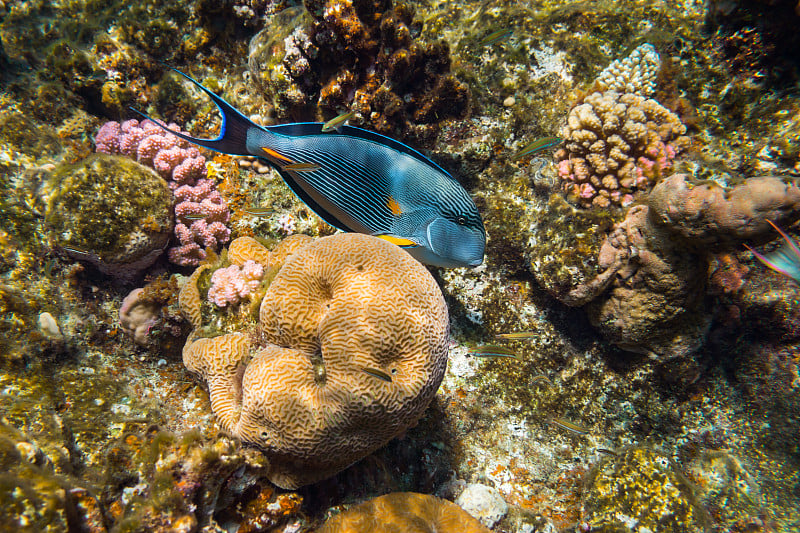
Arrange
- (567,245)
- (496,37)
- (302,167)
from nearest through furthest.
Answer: (302,167) < (567,245) < (496,37)

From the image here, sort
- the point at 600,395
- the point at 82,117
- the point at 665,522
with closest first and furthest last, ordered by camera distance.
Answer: the point at 665,522, the point at 600,395, the point at 82,117

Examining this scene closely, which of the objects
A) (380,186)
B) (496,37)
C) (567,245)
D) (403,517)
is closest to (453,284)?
(567,245)

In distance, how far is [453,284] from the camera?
3631 millimetres

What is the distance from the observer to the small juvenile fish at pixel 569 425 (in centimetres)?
308

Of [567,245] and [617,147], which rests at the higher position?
[617,147]

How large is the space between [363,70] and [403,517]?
13.0ft

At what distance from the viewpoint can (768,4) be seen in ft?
10.6

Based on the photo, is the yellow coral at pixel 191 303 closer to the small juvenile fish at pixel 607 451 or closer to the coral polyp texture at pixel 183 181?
the coral polyp texture at pixel 183 181

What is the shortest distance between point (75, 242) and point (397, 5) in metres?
3.88

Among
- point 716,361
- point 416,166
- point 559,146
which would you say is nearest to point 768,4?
point 559,146

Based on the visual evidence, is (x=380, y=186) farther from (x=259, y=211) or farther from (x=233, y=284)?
(x=259, y=211)

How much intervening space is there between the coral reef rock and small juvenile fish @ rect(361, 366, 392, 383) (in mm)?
2693

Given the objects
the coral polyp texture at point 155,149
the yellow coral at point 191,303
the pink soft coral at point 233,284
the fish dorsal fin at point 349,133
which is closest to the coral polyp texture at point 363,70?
the fish dorsal fin at point 349,133

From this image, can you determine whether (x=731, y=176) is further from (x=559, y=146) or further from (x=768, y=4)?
(x=768, y=4)
